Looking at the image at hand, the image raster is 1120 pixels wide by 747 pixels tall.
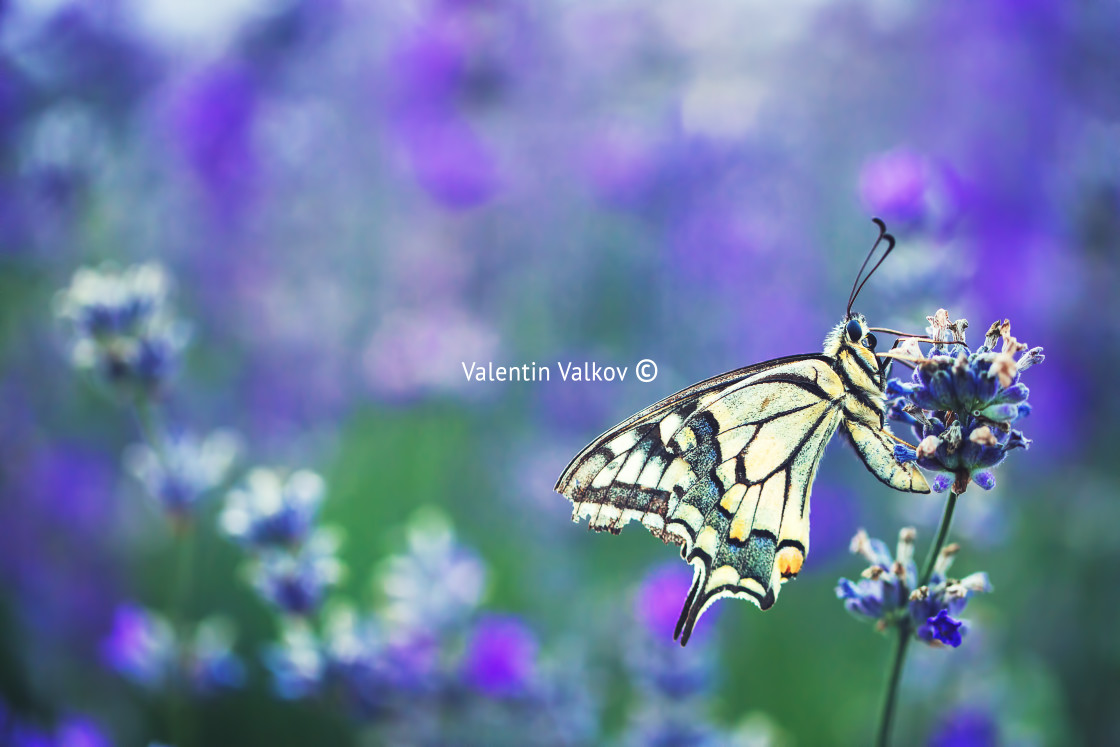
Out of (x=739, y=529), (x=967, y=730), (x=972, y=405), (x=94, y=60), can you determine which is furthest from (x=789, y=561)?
(x=94, y=60)

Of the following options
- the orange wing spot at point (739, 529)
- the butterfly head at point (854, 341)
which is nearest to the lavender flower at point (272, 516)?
the orange wing spot at point (739, 529)

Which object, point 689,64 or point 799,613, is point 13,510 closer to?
point 799,613

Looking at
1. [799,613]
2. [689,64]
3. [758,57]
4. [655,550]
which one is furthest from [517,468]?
[758,57]

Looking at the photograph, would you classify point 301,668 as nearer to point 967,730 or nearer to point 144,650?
point 144,650

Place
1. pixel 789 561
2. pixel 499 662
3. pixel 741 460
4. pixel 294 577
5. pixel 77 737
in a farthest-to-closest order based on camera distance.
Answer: pixel 499 662
pixel 77 737
pixel 294 577
pixel 741 460
pixel 789 561

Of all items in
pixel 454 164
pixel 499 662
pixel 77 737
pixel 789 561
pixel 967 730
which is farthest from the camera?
pixel 454 164
